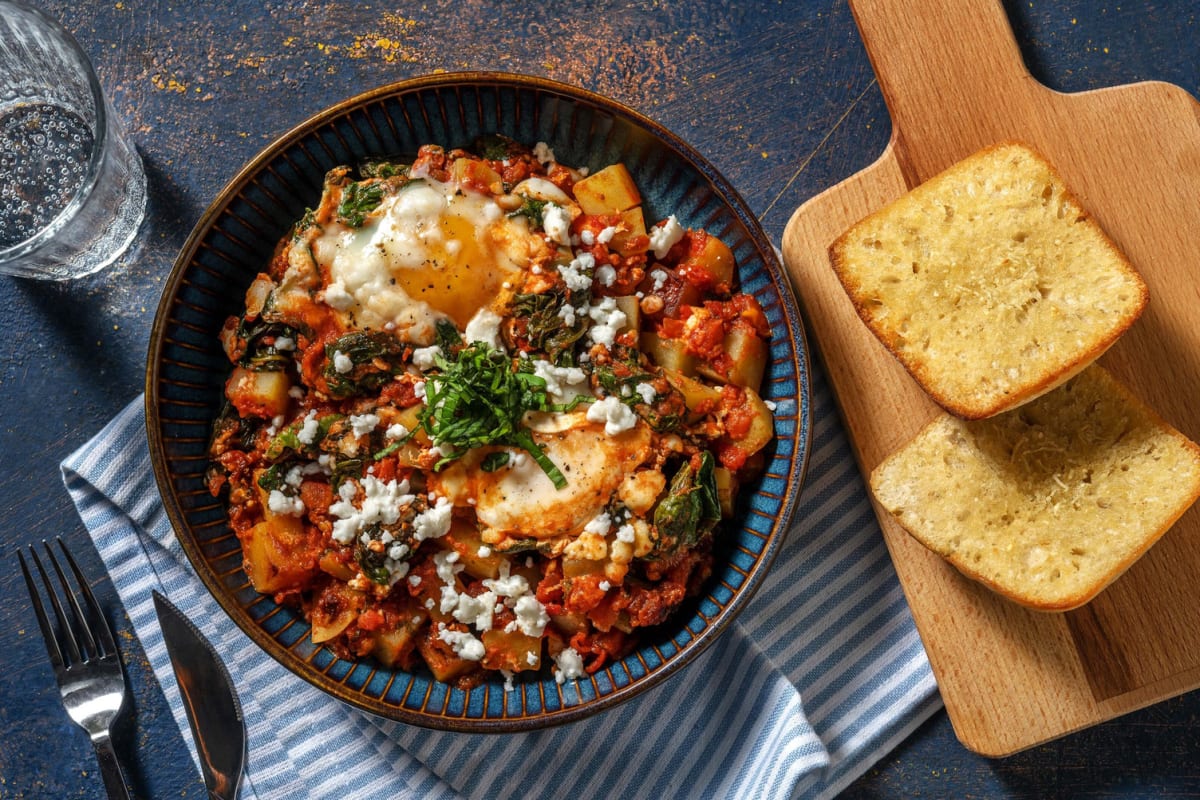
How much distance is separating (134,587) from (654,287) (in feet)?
8.48

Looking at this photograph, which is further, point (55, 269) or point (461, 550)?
point (55, 269)

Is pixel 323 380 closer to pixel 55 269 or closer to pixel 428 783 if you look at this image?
pixel 55 269

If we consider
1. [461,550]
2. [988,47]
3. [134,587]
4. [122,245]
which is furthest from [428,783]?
[988,47]

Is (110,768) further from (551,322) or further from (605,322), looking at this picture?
(605,322)

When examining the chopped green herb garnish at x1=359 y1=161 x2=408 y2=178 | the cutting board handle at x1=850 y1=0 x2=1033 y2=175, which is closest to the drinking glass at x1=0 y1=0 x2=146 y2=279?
the chopped green herb garnish at x1=359 y1=161 x2=408 y2=178

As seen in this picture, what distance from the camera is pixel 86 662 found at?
4.10m

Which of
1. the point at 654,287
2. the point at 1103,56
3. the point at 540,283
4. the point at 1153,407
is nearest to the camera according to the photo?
the point at 540,283

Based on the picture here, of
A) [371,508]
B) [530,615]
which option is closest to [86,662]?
[371,508]

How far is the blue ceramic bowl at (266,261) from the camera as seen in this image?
355 centimetres

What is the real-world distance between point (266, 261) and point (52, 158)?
1149 millimetres

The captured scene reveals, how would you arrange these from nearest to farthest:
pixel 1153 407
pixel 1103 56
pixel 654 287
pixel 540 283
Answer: pixel 540 283, pixel 654 287, pixel 1153 407, pixel 1103 56

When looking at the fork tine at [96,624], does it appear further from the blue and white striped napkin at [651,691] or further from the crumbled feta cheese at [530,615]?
the crumbled feta cheese at [530,615]

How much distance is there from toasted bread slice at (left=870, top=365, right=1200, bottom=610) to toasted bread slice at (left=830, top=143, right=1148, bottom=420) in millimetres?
205

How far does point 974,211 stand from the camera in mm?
3859
